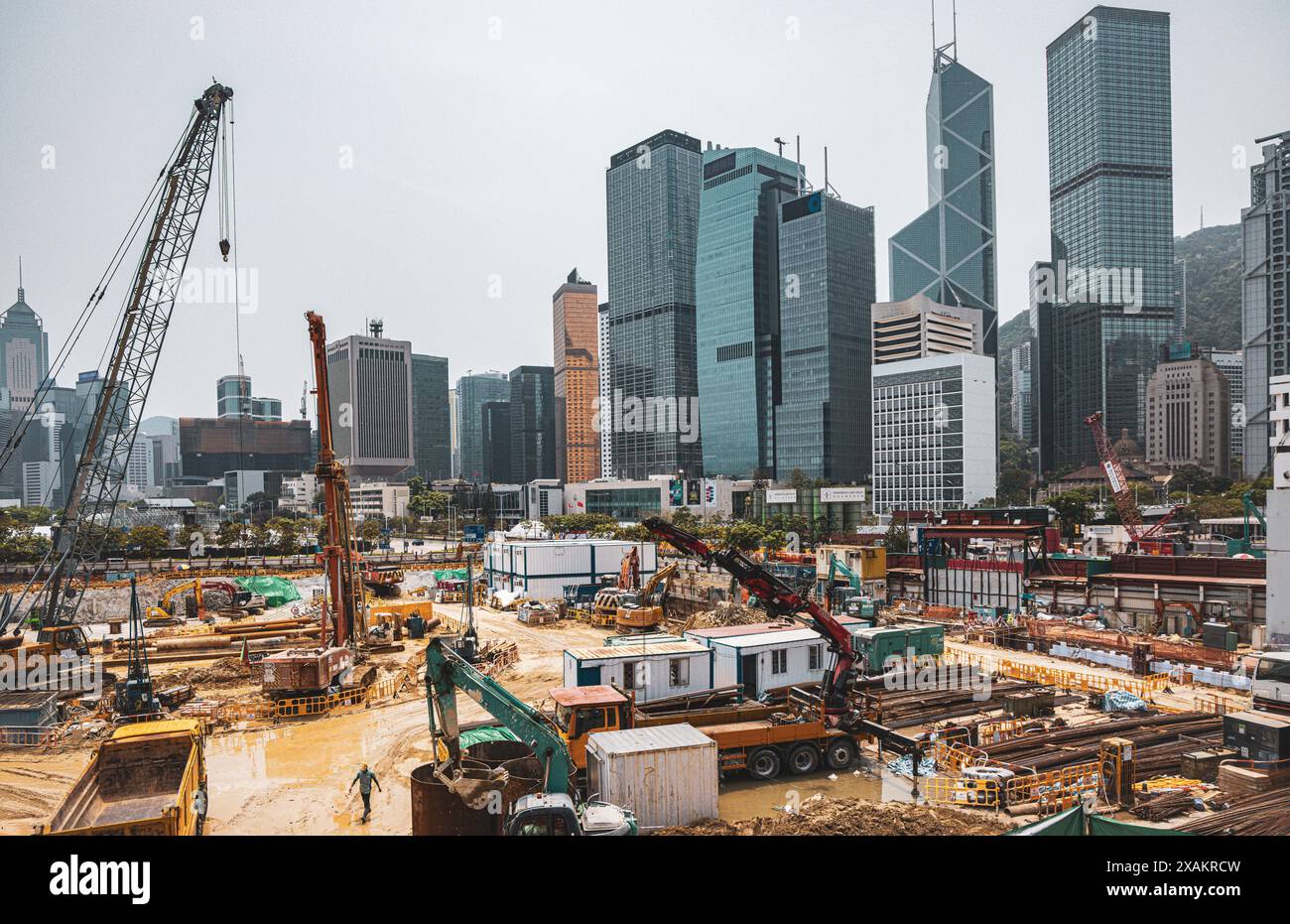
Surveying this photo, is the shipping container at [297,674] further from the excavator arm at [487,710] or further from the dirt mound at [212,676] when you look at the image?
the excavator arm at [487,710]

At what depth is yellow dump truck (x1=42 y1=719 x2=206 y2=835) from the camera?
38.7 feet

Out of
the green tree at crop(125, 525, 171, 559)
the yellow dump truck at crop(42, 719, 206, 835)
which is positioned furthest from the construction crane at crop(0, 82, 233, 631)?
the green tree at crop(125, 525, 171, 559)

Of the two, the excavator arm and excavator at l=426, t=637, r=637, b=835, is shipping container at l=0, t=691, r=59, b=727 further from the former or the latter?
the excavator arm

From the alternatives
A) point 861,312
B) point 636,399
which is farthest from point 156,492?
point 861,312

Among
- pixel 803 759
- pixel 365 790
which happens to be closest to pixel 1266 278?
pixel 803 759

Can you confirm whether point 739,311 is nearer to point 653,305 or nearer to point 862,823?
point 653,305

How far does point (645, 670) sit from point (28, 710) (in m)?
16.2

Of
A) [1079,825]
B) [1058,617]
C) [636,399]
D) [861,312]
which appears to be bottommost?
[1058,617]

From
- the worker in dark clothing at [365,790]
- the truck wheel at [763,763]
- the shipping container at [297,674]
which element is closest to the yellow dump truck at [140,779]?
the worker in dark clothing at [365,790]

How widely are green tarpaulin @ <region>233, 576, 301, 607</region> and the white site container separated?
38786 mm

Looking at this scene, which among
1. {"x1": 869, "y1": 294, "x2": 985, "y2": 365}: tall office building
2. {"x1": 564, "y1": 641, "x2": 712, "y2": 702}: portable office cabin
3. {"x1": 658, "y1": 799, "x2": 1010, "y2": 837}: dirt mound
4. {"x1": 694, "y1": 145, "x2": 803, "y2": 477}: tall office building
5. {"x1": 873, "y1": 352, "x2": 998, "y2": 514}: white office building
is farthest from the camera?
{"x1": 694, "y1": 145, "x2": 803, "y2": 477}: tall office building

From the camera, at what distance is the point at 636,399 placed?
18125 centimetres
